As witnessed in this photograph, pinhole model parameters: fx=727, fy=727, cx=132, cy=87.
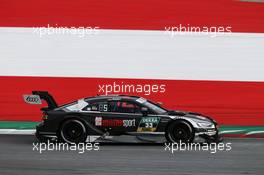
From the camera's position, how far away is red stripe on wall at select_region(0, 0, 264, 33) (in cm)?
2100

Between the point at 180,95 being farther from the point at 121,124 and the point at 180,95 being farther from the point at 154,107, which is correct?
the point at 121,124

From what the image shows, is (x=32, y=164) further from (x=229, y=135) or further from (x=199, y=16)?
(x=199, y=16)

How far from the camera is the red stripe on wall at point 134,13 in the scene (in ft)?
68.9

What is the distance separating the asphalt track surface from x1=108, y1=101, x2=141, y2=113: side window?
2.53 ft

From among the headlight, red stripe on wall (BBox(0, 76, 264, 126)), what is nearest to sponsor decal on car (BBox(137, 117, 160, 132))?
the headlight

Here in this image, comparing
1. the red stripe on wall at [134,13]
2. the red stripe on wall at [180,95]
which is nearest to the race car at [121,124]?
the red stripe on wall at [180,95]

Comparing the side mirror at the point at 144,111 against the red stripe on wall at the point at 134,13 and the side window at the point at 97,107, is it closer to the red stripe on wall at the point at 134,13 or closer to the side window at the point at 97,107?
the side window at the point at 97,107

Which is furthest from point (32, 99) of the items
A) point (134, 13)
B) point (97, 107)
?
point (134, 13)

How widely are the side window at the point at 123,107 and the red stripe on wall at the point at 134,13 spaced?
18.1ft

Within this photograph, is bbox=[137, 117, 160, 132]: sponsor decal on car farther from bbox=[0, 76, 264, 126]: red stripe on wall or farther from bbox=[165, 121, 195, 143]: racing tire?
bbox=[0, 76, 264, 126]: red stripe on wall

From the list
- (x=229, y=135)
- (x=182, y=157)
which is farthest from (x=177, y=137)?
(x=229, y=135)

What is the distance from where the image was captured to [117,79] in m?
21.2

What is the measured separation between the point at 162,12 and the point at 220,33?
1799 mm

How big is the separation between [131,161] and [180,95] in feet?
27.0
